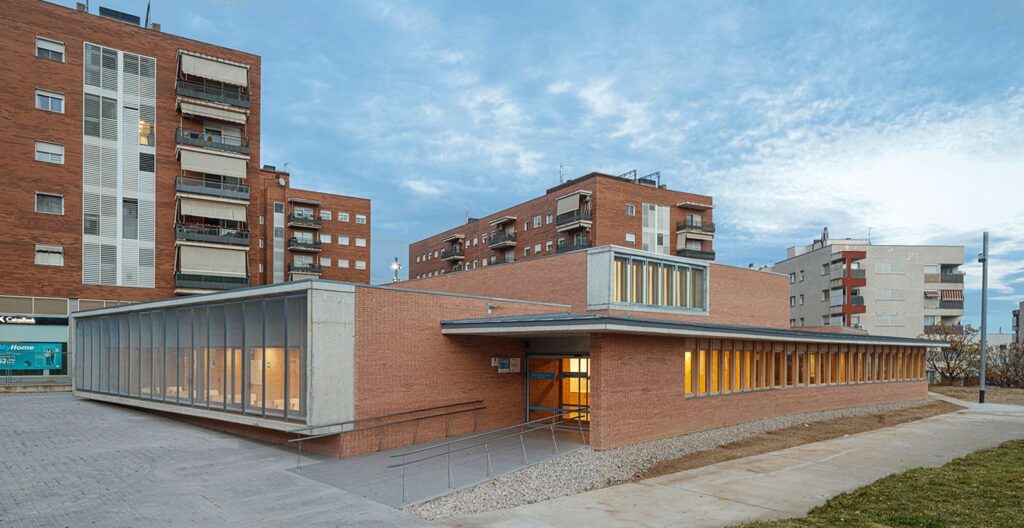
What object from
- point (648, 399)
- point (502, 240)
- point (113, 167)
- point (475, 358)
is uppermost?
point (113, 167)

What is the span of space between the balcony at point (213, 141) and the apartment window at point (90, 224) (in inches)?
256

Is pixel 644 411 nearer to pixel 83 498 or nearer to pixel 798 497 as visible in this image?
pixel 798 497

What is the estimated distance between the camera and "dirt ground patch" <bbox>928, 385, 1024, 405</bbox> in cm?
3281

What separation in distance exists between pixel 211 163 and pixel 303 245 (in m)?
20.1

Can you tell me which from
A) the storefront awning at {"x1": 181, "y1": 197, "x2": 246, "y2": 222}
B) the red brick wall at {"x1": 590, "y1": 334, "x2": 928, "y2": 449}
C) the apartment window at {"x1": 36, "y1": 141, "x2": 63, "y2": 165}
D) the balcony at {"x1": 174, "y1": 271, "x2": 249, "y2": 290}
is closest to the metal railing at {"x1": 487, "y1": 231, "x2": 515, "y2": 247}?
the storefront awning at {"x1": 181, "y1": 197, "x2": 246, "y2": 222}

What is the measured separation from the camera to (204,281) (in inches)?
1467

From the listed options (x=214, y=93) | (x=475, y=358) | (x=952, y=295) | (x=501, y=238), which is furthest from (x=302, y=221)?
(x=952, y=295)

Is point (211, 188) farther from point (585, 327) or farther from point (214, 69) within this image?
point (585, 327)

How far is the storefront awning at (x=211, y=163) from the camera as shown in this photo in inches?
1460

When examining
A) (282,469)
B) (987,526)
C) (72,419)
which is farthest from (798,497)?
(72,419)

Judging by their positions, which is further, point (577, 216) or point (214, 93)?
point (577, 216)

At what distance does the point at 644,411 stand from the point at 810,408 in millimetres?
11345

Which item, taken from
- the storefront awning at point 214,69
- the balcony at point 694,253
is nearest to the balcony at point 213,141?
the storefront awning at point 214,69

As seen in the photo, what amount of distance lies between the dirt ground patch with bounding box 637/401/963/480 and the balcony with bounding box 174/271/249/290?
29416mm
